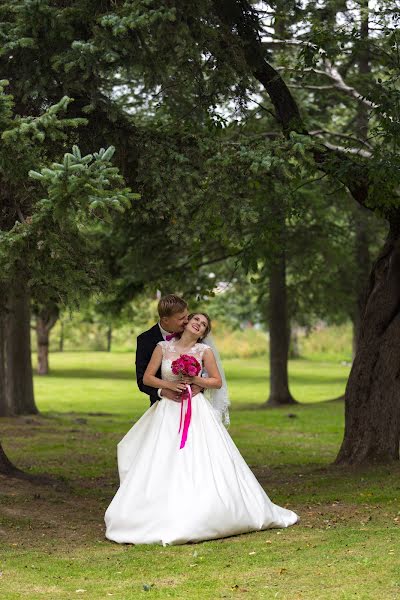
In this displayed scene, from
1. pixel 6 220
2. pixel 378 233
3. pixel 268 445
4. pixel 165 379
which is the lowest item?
pixel 268 445

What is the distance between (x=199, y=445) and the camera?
8656mm

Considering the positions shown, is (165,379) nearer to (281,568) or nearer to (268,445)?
(281,568)

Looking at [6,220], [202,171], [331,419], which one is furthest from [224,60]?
[331,419]

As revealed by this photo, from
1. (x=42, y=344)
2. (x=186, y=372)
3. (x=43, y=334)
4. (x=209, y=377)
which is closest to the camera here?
(x=186, y=372)

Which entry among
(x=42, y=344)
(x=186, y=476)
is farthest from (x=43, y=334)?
(x=186, y=476)

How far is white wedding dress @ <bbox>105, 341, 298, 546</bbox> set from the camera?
27.5ft

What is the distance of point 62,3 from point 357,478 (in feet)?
20.7

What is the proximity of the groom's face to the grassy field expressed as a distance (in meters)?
1.91

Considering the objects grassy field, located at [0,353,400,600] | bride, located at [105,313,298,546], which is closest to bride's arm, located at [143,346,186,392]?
bride, located at [105,313,298,546]

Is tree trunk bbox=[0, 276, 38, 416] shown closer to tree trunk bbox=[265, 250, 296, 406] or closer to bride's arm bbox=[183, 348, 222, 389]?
tree trunk bbox=[265, 250, 296, 406]

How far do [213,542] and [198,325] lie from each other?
6.10 ft

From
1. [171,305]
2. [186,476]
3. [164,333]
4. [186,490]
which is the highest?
[171,305]

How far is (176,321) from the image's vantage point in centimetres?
884

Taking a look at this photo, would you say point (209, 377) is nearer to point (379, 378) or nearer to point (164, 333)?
point (164, 333)
